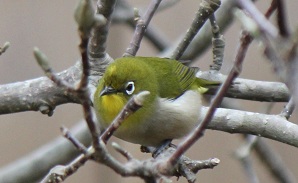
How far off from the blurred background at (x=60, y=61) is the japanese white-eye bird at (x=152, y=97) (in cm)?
235

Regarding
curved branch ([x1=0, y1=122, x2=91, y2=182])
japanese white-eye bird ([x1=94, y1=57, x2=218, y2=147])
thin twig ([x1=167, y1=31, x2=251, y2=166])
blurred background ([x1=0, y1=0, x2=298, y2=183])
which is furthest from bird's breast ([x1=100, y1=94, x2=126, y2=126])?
blurred background ([x1=0, y1=0, x2=298, y2=183])

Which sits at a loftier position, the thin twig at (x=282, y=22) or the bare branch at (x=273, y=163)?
the thin twig at (x=282, y=22)

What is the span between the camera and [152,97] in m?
3.08

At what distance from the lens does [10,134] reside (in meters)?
5.85

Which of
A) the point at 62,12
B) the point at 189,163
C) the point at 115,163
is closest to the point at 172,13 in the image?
the point at 62,12

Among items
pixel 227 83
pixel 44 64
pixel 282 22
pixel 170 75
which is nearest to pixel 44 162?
pixel 170 75

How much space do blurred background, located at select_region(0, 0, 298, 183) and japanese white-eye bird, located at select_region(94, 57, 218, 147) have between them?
2345 millimetres

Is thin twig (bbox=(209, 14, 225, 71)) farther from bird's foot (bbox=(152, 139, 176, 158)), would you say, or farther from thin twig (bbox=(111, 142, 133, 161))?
thin twig (bbox=(111, 142, 133, 161))

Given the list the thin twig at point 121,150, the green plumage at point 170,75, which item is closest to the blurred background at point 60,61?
the green plumage at point 170,75

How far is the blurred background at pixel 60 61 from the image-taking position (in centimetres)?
570

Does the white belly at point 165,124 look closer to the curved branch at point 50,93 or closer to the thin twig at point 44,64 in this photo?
the curved branch at point 50,93

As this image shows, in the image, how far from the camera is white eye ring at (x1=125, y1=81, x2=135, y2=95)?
2.86m

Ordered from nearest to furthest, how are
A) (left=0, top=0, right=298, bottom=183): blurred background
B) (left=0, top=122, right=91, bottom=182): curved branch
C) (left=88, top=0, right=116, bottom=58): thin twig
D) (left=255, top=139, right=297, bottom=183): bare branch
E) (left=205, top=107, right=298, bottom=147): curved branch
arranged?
1. (left=205, top=107, right=298, bottom=147): curved branch
2. (left=88, top=0, right=116, bottom=58): thin twig
3. (left=255, top=139, right=297, bottom=183): bare branch
4. (left=0, top=122, right=91, bottom=182): curved branch
5. (left=0, top=0, right=298, bottom=183): blurred background

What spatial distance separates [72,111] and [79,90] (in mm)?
4713
